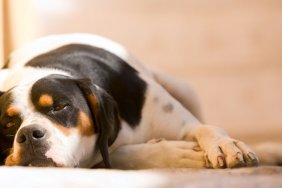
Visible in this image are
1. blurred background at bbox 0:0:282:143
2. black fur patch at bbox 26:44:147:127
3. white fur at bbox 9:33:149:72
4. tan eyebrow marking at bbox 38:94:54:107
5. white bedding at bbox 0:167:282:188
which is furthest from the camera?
blurred background at bbox 0:0:282:143

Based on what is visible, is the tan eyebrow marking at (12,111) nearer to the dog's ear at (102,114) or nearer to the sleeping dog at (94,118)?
the sleeping dog at (94,118)

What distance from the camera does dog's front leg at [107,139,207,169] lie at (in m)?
1.33

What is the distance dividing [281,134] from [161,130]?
0.70 metres

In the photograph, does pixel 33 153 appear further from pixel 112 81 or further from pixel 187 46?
pixel 187 46

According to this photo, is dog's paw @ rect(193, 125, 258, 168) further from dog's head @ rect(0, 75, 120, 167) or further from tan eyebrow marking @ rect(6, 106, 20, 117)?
tan eyebrow marking @ rect(6, 106, 20, 117)

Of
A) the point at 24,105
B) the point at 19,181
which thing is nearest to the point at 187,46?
the point at 24,105

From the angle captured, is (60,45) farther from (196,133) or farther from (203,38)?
(203,38)

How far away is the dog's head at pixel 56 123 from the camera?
121cm

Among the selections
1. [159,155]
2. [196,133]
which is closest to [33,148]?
[159,155]

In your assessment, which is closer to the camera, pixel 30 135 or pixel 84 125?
pixel 30 135

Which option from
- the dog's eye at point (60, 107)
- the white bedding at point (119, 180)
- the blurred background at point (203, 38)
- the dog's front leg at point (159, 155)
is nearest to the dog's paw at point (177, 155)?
the dog's front leg at point (159, 155)

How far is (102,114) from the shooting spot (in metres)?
1.35

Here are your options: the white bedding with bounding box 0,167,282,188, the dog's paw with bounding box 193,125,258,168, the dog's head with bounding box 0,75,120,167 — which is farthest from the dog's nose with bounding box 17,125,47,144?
the dog's paw with bounding box 193,125,258,168

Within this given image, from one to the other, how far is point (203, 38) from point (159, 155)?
3.26ft
